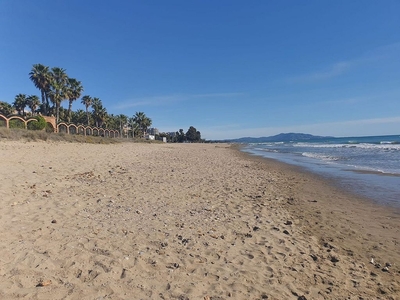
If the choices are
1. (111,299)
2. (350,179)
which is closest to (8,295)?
(111,299)

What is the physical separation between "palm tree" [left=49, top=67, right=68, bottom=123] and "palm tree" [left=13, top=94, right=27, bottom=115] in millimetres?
15696

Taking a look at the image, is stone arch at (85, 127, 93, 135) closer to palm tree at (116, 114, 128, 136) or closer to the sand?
palm tree at (116, 114, 128, 136)

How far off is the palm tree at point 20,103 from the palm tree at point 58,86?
1570 centimetres

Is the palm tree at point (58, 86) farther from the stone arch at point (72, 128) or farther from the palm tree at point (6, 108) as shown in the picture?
the palm tree at point (6, 108)

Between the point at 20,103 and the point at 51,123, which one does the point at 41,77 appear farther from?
the point at 20,103

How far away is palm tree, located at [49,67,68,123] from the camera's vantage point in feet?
157

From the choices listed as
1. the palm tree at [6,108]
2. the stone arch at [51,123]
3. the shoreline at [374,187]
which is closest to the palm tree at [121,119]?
the palm tree at [6,108]

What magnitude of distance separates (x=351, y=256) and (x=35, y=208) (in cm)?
680

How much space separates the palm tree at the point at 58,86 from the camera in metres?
47.9

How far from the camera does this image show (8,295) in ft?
10.4

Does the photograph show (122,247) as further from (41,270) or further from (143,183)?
(143,183)

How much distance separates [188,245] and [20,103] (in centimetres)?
6917

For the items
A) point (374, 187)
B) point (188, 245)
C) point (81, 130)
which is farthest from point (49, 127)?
point (188, 245)

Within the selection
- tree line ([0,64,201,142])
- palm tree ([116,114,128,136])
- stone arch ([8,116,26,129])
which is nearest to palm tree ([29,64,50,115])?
tree line ([0,64,201,142])
